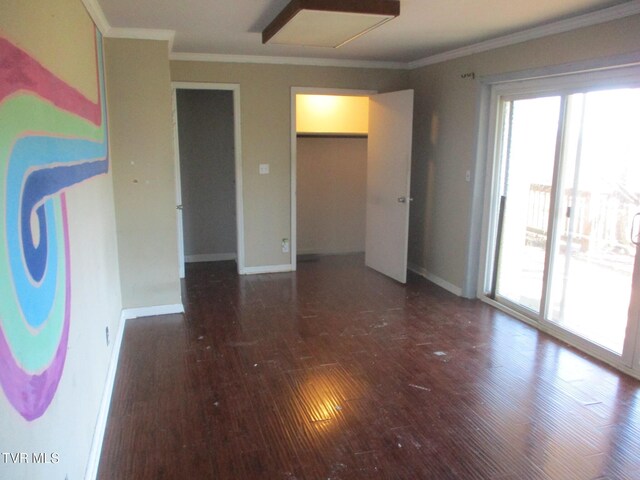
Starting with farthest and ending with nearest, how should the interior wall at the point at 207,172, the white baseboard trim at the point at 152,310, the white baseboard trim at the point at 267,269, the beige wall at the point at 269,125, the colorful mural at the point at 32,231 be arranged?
the interior wall at the point at 207,172 < the white baseboard trim at the point at 267,269 < the beige wall at the point at 269,125 < the white baseboard trim at the point at 152,310 < the colorful mural at the point at 32,231

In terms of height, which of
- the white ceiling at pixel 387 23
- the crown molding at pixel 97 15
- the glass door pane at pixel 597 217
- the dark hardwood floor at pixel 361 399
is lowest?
the dark hardwood floor at pixel 361 399

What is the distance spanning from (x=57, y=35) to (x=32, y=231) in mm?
974

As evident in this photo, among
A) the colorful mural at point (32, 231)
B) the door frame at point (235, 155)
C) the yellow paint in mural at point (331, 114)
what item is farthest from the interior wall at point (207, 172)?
the colorful mural at point (32, 231)

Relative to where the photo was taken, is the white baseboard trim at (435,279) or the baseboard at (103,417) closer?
the baseboard at (103,417)

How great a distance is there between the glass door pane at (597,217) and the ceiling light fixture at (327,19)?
1.58 m

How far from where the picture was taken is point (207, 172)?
581 centimetres

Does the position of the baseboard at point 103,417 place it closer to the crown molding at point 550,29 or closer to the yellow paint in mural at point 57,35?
the yellow paint in mural at point 57,35

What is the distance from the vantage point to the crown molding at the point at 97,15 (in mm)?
2828

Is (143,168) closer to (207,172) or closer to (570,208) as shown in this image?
(207,172)

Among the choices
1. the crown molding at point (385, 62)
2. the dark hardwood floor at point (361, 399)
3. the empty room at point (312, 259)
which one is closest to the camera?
the empty room at point (312, 259)

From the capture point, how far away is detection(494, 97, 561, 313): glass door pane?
3791 millimetres

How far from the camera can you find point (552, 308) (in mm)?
3758

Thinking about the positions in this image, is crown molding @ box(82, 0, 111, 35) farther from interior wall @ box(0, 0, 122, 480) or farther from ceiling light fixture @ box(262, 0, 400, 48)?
ceiling light fixture @ box(262, 0, 400, 48)

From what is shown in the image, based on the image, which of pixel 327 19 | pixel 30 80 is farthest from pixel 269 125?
pixel 30 80
